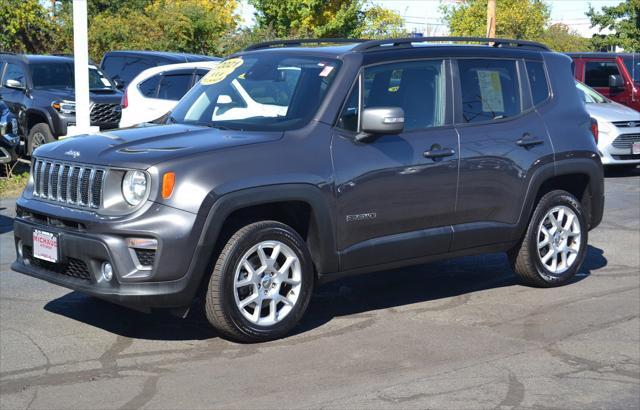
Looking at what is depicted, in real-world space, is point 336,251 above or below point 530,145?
below

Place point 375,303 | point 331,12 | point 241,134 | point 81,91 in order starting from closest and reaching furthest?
point 241,134 < point 375,303 < point 81,91 < point 331,12

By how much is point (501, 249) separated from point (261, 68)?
91.6 inches

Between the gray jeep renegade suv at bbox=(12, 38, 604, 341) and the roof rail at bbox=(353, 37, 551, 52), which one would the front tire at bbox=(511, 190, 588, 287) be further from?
the roof rail at bbox=(353, 37, 551, 52)

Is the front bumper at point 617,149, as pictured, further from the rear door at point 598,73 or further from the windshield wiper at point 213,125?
the windshield wiper at point 213,125

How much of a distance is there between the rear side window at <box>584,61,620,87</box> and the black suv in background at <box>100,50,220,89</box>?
23.7ft

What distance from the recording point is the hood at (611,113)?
618 inches

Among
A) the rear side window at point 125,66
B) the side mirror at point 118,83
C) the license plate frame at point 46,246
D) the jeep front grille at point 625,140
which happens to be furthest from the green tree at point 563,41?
the license plate frame at point 46,246

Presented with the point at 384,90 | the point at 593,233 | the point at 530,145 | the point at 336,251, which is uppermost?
the point at 384,90

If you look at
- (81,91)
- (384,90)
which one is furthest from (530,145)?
(81,91)

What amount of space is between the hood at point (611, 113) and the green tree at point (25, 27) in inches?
660

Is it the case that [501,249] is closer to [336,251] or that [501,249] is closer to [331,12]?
[336,251]

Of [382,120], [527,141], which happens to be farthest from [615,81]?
[382,120]

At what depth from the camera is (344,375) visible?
5.57 metres

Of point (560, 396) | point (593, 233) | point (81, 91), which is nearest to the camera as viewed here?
point (560, 396)
